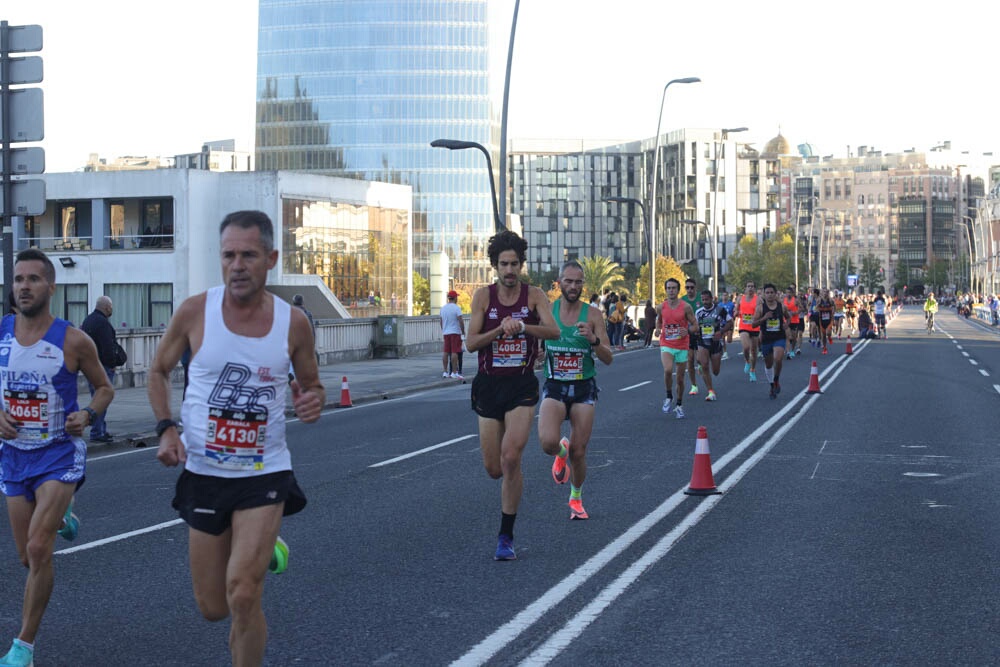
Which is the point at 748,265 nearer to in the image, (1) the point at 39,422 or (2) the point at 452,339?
(2) the point at 452,339

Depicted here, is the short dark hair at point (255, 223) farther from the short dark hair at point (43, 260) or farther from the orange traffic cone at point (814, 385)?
the orange traffic cone at point (814, 385)

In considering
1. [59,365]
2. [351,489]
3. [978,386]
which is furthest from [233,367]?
[978,386]

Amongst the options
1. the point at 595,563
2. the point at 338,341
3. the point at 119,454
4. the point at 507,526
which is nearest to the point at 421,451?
the point at 119,454

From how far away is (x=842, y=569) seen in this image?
7891 mm

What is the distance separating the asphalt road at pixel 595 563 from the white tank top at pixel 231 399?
4.54ft

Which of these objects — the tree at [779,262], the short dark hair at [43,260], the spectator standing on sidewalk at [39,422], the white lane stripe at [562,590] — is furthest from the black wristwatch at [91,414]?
the tree at [779,262]

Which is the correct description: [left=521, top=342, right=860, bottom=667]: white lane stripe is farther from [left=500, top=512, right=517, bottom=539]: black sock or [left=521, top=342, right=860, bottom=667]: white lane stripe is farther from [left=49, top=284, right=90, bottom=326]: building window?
[left=49, top=284, right=90, bottom=326]: building window

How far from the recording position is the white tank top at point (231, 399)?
4828 mm

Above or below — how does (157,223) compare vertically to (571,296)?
above

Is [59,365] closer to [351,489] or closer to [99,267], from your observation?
[351,489]

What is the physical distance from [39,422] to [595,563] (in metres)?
3.44

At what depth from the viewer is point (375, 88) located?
135 m

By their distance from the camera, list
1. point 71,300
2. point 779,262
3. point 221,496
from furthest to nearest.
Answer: point 779,262
point 71,300
point 221,496

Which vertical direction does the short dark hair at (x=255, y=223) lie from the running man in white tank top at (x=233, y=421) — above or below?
above
